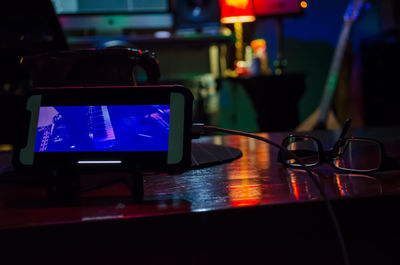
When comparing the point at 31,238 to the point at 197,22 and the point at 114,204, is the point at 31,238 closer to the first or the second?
the point at 114,204

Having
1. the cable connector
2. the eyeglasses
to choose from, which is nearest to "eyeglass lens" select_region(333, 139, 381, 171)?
the eyeglasses

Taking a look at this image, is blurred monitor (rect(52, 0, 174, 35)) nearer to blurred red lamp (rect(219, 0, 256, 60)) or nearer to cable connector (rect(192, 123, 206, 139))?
blurred red lamp (rect(219, 0, 256, 60))

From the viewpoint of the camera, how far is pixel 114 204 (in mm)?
397

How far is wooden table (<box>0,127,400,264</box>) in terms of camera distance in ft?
1.15

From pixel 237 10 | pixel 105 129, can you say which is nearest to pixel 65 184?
pixel 105 129

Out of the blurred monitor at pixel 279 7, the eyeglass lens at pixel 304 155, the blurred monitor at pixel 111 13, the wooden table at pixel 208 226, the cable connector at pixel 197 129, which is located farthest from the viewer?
the blurred monitor at pixel 111 13

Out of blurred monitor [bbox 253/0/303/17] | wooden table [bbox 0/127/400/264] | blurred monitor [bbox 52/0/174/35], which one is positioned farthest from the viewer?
blurred monitor [bbox 52/0/174/35]

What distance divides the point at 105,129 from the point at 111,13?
1987 millimetres

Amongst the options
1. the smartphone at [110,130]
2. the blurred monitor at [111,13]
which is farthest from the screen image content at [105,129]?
the blurred monitor at [111,13]

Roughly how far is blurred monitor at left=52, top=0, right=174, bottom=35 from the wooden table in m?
1.96

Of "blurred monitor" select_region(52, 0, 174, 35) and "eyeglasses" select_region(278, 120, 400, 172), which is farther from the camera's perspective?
"blurred monitor" select_region(52, 0, 174, 35)

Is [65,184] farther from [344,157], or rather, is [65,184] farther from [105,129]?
[344,157]

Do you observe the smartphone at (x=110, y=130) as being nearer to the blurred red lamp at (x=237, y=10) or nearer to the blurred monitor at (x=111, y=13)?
the blurred red lamp at (x=237, y=10)

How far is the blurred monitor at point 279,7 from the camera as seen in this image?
2092 millimetres
